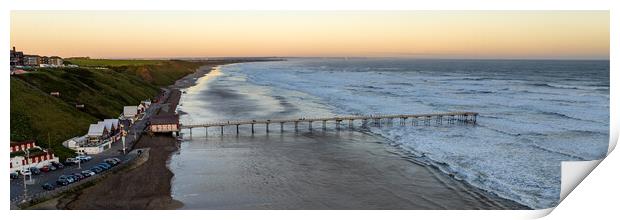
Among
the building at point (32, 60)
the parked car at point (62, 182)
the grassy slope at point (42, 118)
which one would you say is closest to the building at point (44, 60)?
the building at point (32, 60)

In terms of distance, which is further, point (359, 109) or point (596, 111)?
point (359, 109)

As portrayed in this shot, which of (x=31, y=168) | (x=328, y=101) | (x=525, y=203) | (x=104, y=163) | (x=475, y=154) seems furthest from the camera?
(x=328, y=101)

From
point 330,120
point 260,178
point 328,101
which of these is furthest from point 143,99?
point 260,178

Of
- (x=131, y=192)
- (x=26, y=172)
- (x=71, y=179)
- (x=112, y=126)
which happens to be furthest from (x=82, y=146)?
(x=131, y=192)

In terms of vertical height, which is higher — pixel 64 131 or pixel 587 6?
pixel 587 6

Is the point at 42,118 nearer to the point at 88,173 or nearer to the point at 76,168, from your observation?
the point at 76,168

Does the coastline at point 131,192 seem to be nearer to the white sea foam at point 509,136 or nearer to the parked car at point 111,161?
the parked car at point 111,161
